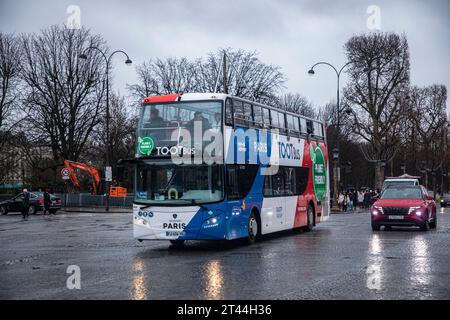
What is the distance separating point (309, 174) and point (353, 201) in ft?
95.0

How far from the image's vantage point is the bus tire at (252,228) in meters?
18.0

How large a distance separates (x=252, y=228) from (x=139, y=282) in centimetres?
775

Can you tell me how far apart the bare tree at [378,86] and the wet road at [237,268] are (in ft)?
127

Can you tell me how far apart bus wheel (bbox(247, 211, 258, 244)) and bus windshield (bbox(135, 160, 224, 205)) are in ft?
7.37

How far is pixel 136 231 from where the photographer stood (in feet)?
54.4

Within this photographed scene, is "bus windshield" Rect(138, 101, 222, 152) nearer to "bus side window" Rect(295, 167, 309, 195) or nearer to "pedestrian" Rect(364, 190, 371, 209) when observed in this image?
"bus side window" Rect(295, 167, 309, 195)


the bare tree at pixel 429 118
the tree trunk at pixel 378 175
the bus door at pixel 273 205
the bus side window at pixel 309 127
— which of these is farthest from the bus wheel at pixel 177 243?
the bare tree at pixel 429 118

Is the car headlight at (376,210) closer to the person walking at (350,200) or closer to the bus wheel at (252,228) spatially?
the bus wheel at (252,228)

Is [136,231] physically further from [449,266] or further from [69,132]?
[69,132]

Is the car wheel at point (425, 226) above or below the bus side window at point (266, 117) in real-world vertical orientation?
below

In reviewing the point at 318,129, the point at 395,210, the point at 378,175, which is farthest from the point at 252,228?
the point at 378,175

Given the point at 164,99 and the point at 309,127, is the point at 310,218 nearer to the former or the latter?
the point at 309,127

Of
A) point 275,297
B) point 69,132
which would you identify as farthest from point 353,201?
point 275,297

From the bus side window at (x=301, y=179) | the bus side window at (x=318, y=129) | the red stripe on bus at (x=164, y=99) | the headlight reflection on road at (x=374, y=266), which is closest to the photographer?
the headlight reflection on road at (x=374, y=266)
